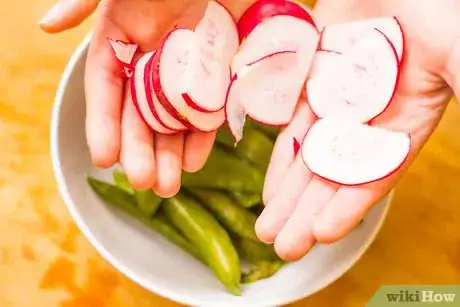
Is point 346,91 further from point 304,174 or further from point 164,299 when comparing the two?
point 164,299

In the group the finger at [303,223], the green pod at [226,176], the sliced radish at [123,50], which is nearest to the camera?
the finger at [303,223]

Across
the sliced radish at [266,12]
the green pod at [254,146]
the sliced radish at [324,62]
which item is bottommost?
the green pod at [254,146]

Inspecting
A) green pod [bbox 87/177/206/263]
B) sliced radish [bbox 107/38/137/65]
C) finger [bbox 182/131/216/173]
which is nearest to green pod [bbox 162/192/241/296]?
green pod [bbox 87/177/206/263]

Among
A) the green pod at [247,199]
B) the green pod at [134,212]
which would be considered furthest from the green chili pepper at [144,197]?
the green pod at [247,199]

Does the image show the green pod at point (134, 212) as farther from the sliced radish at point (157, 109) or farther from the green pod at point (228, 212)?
the sliced radish at point (157, 109)

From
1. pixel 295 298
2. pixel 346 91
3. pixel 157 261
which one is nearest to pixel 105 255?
pixel 157 261

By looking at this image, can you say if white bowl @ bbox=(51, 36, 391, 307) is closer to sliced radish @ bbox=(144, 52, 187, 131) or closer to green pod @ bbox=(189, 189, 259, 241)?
green pod @ bbox=(189, 189, 259, 241)

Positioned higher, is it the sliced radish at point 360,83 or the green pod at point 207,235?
the sliced radish at point 360,83
